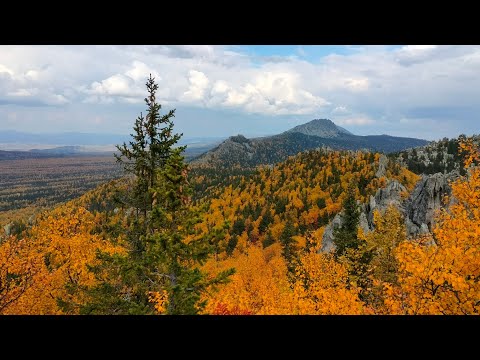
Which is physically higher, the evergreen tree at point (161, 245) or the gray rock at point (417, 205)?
the evergreen tree at point (161, 245)

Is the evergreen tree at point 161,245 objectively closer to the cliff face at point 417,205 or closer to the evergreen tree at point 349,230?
the evergreen tree at point 349,230

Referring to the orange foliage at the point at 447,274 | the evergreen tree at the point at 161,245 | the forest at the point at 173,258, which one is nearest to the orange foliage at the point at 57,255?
the forest at the point at 173,258

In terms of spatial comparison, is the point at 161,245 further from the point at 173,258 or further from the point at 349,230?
the point at 349,230

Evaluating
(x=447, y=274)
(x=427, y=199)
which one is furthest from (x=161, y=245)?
(x=427, y=199)

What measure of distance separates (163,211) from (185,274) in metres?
3.05

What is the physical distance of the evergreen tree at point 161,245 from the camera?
1481 centimetres

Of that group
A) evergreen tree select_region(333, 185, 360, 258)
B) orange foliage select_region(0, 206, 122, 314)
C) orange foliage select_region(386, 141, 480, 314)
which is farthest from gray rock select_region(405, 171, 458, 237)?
orange foliage select_region(386, 141, 480, 314)

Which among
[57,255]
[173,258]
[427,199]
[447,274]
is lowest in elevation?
[427,199]

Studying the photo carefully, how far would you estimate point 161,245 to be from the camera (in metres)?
14.8
